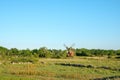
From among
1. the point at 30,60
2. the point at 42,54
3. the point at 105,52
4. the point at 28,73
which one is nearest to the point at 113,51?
the point at 105,52

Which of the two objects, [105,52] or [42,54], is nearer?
[42,54]

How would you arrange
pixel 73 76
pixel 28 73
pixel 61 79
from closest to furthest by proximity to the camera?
1. pixel 61 79
2. pixel 73 76
3. pixel 28 73

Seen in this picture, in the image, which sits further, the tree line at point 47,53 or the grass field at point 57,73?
the tree line at point 47,53

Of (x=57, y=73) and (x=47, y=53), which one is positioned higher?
(x=47, y=53)

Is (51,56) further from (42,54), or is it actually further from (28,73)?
(28,73)

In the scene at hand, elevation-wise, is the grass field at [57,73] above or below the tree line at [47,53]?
below

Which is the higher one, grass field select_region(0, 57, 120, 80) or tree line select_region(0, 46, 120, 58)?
tree line select_region(0, 46, 120, 58)

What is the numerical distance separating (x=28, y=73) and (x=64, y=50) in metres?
65.2

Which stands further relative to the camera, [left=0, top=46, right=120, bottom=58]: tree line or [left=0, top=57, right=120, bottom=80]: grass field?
[left=0, top=46, right=120, bottom=58]: tree line

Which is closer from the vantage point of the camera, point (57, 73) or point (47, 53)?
point (57, 73)

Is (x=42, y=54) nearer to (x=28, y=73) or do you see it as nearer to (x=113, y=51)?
(x=113, y=51)

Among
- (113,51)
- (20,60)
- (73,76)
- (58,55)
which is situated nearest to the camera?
(73,76)

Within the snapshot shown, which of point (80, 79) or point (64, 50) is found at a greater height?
point (64, 50)

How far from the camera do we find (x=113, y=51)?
113m
